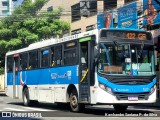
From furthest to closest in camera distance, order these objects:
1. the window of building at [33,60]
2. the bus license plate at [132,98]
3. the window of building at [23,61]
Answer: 1. the window of building at [23,61]
2. the window of building at [33,60]
3. the bus license plate at [132,98]

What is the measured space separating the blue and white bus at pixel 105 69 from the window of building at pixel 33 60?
2.23 metres

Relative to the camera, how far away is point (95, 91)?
14.8 meters

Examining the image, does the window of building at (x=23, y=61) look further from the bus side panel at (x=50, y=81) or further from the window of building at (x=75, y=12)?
the window of building at (x=75, y=12)

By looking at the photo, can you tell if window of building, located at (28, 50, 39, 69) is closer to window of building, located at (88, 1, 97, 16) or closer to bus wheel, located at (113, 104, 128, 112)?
bus wheel, located at (113, 104, 128, 112)

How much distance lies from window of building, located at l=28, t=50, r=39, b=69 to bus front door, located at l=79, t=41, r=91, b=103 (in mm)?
4842

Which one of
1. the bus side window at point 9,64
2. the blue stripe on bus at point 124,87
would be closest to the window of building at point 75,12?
the bus side window at point 9,64

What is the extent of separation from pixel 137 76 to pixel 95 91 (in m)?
1.71

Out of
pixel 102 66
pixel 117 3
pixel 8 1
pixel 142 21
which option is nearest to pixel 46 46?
pixel 102 66

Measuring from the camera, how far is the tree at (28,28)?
40.8m

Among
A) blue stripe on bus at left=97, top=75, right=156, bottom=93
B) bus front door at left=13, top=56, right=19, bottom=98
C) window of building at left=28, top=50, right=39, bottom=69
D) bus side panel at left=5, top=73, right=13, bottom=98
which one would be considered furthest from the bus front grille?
bus side panel at left=5, top=73, right=13, bottom=98

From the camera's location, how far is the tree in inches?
1608

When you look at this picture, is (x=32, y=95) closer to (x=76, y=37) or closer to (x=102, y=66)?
(x=76, y=37)

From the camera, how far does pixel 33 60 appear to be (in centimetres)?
2078

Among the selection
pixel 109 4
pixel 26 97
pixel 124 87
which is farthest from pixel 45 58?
pixel 109 4
